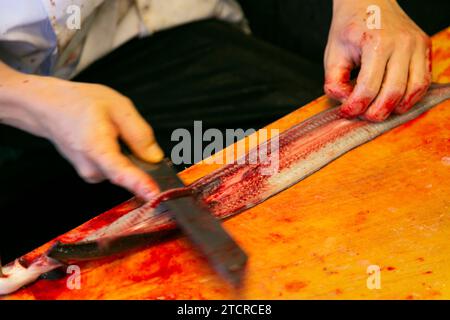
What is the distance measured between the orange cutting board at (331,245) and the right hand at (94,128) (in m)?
0.14

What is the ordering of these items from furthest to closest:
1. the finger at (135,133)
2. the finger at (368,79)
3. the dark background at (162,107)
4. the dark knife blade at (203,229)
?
the dark background at (162,107) → the finger at (368,79) → the finger at (135,133) → the dark knife blade at (203,229)

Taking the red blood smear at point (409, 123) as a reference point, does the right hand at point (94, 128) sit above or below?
above

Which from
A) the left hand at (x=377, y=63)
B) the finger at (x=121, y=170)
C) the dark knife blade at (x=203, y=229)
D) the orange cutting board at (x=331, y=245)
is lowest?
the orange cutting board at (x=331, y=245)

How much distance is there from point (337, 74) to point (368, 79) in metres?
0.11

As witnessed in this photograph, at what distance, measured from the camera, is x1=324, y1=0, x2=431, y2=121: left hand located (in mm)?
1389

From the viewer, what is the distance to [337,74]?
146 centimetres

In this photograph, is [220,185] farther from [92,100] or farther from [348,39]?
[348,39]

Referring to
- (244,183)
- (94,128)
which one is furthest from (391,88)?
(94,128)

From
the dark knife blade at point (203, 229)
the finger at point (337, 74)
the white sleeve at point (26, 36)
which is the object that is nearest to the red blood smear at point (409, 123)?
the finger at point (337, 74)

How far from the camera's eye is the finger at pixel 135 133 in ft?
3.77

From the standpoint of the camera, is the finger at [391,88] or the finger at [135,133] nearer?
the finger at [135,133]

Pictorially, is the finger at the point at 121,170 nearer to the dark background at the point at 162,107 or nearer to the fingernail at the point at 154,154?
the fingernail at the point at 154,154

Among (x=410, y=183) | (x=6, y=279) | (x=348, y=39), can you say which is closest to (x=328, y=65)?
(x=348, y=39)

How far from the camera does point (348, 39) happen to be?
1.46m
